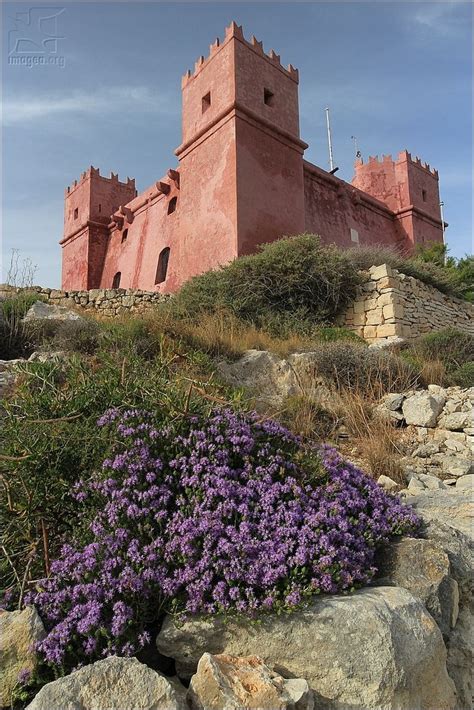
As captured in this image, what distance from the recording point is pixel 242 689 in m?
1.80

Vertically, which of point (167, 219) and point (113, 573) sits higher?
point (167, 219)

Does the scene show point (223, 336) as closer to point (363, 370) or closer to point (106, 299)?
point (363, 370)

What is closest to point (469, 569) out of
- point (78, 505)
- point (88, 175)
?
point (78, 505)

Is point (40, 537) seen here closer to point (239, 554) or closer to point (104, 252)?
point (239, 554)

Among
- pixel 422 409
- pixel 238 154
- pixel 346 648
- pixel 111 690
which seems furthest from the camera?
pixel 238 154

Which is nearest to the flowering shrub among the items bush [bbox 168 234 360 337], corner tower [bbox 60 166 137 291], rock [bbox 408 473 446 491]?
rock [bbox 408 473 446 491]

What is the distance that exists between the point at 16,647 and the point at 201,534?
2.57 feet

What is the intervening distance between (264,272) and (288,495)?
9.09 m

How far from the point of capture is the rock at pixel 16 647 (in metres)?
1.97

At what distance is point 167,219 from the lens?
17469 millimetres

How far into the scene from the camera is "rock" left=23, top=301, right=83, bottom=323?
27.3 ft

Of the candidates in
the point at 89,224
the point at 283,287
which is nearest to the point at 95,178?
the point at 89,224

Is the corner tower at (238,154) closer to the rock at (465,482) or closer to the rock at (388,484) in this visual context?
the rock at (465,482)

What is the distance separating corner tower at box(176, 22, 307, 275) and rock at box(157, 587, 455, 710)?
37.2 feet
